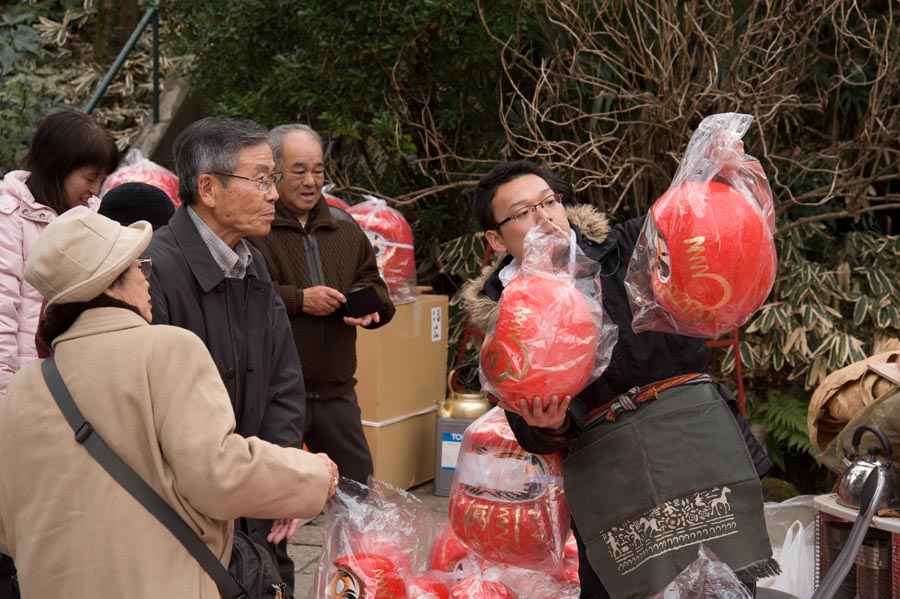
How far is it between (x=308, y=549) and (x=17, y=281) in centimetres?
227

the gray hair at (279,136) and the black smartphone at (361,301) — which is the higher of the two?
the gray hair at (279,136)

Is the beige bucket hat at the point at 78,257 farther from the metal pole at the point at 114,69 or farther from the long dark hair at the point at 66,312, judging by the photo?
the metal pole at the point at 114,69

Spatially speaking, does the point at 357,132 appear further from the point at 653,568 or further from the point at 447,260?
the point at 653,568

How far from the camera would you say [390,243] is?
5.86 m

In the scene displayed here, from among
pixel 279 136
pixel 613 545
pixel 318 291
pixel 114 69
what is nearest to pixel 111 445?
pixel 613 545

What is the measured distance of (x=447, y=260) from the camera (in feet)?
22.2

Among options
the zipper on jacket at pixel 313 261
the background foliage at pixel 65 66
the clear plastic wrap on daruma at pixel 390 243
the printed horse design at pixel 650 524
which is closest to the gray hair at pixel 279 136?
the zipper on jacket at pixel 313 261

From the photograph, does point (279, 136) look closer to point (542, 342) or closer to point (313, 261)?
point (313, 261)

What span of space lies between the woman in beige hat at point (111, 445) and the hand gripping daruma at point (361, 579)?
1067 millimetres

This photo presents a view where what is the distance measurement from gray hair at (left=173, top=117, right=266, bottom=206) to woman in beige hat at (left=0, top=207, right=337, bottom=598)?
0.74 metres

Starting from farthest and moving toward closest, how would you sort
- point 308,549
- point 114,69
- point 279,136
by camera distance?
point 114,69, point 308,549, point 279,136

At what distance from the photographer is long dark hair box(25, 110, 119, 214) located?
353 cm

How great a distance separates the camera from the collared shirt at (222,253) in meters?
3.01

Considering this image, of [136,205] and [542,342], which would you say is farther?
[136,205]
